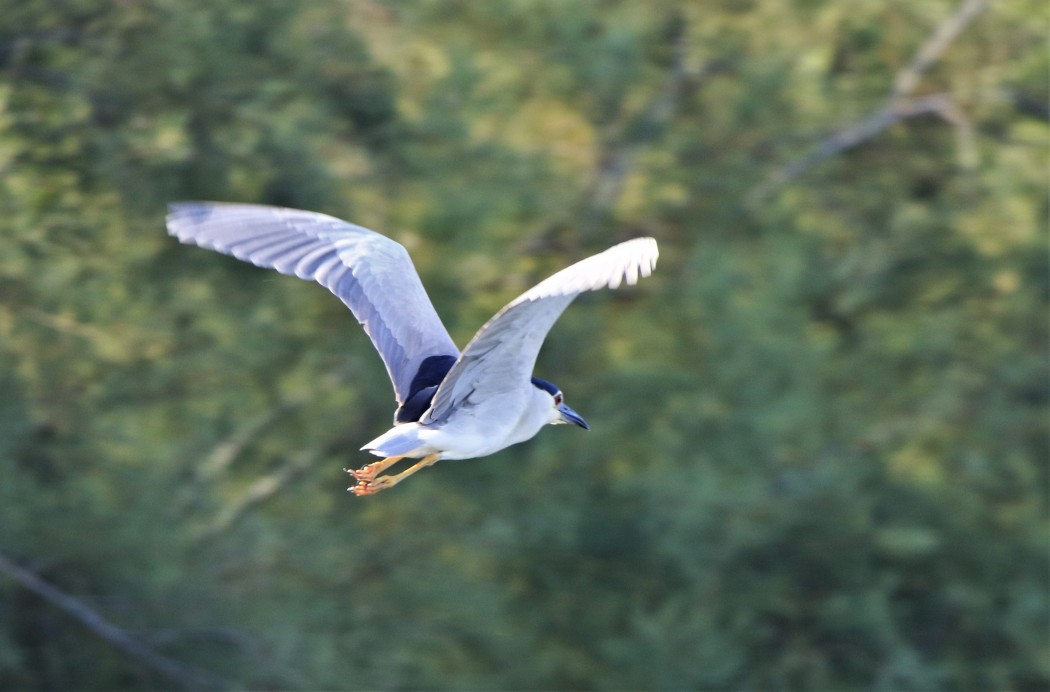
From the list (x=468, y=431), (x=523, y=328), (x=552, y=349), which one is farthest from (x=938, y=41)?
(x=523, y=328)


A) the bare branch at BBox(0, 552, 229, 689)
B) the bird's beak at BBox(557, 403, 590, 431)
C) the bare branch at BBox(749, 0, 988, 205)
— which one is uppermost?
the bare branch at BBox(749, 0, 988, 205)

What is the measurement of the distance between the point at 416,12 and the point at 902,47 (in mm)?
A: 3148

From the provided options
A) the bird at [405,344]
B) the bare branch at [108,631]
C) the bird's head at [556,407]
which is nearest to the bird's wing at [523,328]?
the bird at [405,344]

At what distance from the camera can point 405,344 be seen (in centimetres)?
499

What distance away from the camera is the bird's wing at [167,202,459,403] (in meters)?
4.84

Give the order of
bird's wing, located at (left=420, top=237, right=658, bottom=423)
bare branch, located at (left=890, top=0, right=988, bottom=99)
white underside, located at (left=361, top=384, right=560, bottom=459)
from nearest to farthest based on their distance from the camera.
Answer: bird's wing, located at (left=420, top=237, right=658, bottom=423) → white underside, located at (left=361, top=384, right=560, bottom=459) → bare branch, located at (left=890, top=0, right=988, bottom=99)

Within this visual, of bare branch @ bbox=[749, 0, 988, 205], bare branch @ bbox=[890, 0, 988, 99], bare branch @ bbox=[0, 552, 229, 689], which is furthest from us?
bare branch @ bbox=[890, 0, 988, 99]

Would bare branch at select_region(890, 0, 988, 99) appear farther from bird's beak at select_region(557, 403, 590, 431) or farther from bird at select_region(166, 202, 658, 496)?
bird at select_region(166, 202, 658, 496)

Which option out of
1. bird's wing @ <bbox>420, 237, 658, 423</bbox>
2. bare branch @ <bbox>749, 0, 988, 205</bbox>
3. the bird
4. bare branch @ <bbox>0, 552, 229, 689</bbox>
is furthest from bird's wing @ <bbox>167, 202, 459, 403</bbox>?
bare branch @ <bbox>749, 0, 988, 205</bbox>

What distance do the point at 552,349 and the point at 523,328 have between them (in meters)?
4.00

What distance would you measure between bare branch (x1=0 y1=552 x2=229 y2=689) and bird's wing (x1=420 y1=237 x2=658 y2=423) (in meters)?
2.87

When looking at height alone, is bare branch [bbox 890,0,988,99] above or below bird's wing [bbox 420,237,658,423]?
above

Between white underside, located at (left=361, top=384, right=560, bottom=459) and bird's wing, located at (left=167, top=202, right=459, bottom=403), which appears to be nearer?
white underside, located at (left=361, top=384, right=560, bottom=459)

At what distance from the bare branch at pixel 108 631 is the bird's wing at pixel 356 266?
7.51ft
